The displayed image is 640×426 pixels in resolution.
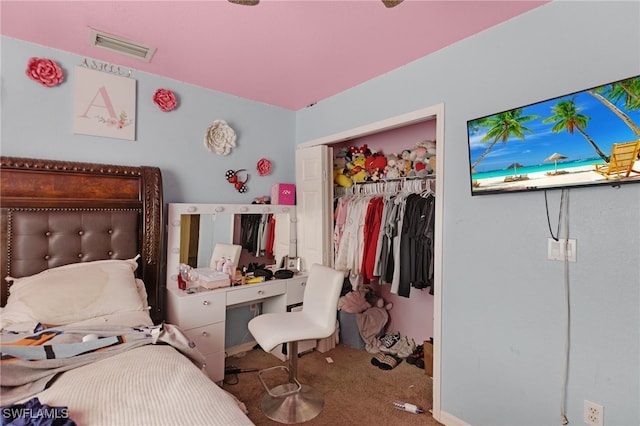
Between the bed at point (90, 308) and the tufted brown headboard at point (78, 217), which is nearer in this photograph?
the bed at point (90, 308)

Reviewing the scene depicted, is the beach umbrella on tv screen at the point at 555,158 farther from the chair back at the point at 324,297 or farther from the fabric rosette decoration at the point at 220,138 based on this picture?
the fabric rosette decoration at the point at 220,138

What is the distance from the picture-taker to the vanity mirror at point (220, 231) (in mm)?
2564

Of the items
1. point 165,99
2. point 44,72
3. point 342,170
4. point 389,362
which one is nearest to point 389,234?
point 342,170

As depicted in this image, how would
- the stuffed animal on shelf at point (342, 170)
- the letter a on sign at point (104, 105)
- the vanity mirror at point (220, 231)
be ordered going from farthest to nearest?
1. the stuffed animal on shelf at point (342, 170)
2. the vanity mirror at point (220, 231)
3. the letter a on sign at point (104, 105)

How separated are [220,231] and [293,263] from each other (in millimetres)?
768

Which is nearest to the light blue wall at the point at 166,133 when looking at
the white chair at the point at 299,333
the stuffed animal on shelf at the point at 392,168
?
the stuffed animal on shelf at the point at 392,168

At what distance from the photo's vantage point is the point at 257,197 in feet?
10.3

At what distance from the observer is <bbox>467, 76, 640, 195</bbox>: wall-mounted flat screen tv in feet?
4.32

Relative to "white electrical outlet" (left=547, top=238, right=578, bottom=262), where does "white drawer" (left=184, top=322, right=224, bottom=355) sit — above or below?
below

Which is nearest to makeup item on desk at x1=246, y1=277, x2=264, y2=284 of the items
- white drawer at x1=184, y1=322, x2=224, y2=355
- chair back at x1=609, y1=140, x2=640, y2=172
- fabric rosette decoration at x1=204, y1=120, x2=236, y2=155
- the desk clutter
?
the desk clutter

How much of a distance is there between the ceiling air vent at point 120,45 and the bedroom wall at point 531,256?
6.02 ft

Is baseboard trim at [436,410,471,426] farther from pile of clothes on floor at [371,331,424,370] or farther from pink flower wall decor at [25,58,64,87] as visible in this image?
pink flower wall decor at [25,58,64,87]

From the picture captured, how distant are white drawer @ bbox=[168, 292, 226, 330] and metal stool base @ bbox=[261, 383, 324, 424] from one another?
682 millimetres

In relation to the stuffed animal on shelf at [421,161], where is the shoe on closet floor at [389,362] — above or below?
below
